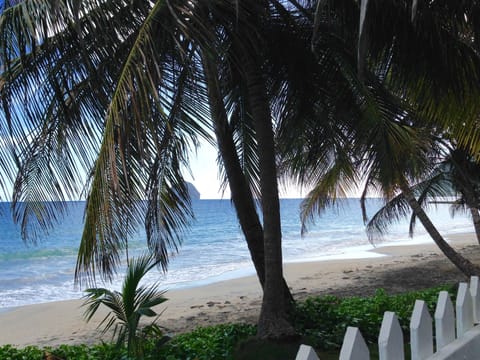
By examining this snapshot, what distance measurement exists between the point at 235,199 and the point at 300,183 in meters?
2.35

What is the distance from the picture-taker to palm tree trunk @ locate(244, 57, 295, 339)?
13.9 ft

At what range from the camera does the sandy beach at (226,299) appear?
9.15 metres

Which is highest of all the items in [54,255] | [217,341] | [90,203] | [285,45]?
[285,45]

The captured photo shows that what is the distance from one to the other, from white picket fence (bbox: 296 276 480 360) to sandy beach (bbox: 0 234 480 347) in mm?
6418

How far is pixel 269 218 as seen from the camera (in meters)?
4.28

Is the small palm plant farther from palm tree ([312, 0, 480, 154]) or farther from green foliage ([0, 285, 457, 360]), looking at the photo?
palm tree ([312, 0, 480, 154])

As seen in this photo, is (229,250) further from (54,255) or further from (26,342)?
(26,342)

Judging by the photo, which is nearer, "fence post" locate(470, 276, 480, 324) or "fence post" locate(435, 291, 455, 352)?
"fence post" locate(435, 291, 455, 352)

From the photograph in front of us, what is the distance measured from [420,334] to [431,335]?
0.29ft

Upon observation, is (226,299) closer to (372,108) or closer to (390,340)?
(372,108)

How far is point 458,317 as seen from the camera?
1938 mm

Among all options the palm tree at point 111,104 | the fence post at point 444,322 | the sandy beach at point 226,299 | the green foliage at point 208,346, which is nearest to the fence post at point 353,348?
the fence post at point 444,322

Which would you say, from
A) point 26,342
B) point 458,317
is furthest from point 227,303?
point 458,317

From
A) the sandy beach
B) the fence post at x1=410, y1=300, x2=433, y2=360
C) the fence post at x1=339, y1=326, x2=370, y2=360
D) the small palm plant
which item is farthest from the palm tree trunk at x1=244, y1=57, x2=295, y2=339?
the sandy beach
